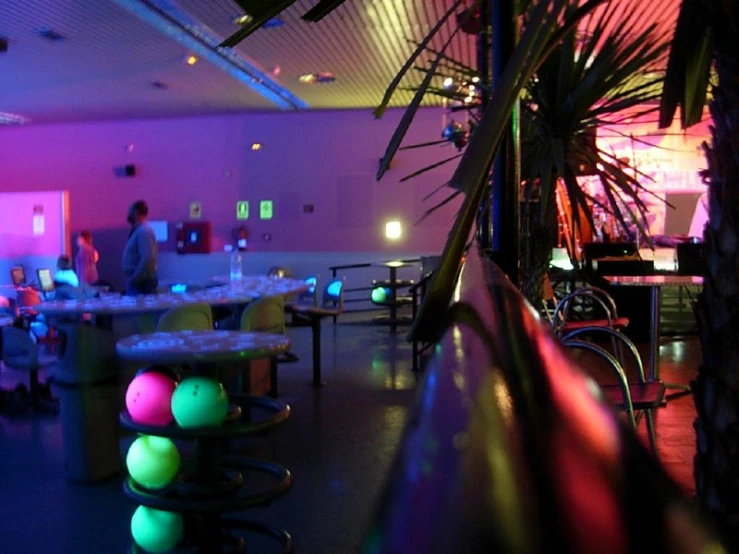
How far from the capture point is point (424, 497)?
11.5 inches

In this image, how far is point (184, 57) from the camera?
879cm

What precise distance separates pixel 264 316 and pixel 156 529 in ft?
5.93

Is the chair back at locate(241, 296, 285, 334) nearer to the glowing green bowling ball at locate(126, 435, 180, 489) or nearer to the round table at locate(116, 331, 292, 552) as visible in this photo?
the round table at locate(116, 331, 292, 552)

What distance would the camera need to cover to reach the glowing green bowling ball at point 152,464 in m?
2.52

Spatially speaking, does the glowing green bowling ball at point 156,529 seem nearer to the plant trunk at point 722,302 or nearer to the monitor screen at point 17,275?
the plant trunk at point 722,302

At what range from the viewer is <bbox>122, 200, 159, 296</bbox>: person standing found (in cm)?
606

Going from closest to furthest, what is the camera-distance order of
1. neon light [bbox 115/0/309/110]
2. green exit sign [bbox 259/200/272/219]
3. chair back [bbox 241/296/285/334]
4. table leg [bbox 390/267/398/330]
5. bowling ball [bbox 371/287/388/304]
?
chair back [bbox 241/296/285/334], neon light [bbox 115/0/309/110], table leg [bbox 390/267/398/330], bowling ball [bbox 371/287/388/304], green exit sign [bbox 259/200/272/219]

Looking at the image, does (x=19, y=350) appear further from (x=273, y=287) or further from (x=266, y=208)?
(x=266, y=208)

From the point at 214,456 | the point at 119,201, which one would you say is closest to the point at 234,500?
the point at 214,456

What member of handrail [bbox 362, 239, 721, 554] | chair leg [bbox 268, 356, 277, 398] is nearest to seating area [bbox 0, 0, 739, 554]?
handrail [bbox 362, 239, 721, 554]

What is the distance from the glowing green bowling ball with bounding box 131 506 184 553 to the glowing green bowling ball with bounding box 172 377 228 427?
1.26ft

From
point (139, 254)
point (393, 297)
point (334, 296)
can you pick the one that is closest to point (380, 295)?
point (393, 297)

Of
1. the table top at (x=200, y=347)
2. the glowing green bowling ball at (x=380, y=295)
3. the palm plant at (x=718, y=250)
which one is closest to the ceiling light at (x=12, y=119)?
the glowing green bowling ball at (x=380, y=295)

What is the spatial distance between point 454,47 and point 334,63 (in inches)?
59.6
